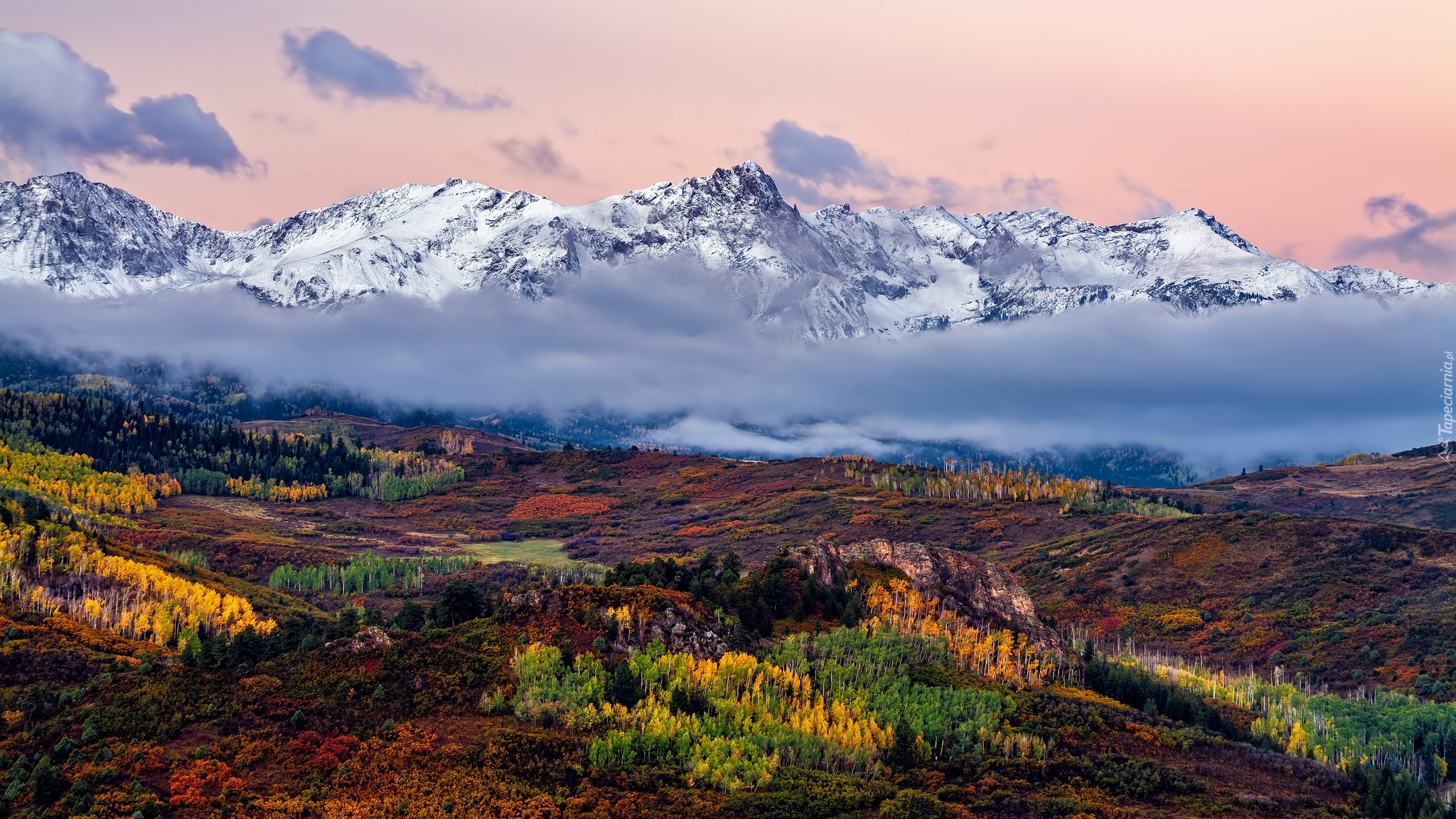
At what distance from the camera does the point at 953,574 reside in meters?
123

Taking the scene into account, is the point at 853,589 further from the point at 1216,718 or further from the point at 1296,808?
the point at 1296,808

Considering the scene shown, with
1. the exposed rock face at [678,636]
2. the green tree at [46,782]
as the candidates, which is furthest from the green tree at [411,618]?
the green tree at [46,782]

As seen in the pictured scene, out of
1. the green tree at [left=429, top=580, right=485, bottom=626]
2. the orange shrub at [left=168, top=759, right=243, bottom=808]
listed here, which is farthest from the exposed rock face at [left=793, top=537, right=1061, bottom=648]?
the orange shrub at [left=168, top=759, right=243, bottom=808]

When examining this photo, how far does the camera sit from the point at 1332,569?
19888cm

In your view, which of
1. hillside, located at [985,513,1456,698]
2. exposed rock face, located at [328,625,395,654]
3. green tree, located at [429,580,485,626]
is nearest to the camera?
exposed rock face, located at [328,625,395,654]

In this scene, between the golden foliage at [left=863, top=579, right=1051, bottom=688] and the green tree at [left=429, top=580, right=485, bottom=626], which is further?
the golden foliage at [left=863, top=579, right=1051, bottom=688]

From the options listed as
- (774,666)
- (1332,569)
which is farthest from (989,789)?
(1332,569)

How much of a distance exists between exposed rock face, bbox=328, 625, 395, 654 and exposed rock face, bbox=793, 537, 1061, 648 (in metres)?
50.2

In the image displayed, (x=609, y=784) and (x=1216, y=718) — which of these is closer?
(x=609, y=784)

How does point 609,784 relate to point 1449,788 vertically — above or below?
above

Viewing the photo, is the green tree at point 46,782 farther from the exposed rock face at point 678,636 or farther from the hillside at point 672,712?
the exposed rock face at point 678,636

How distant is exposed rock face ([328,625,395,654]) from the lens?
79.4 meters

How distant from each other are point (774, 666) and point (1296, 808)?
1626 inches

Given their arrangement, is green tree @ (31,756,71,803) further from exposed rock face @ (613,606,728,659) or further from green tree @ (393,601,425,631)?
exposed rock face @ (613,606,728,659)
